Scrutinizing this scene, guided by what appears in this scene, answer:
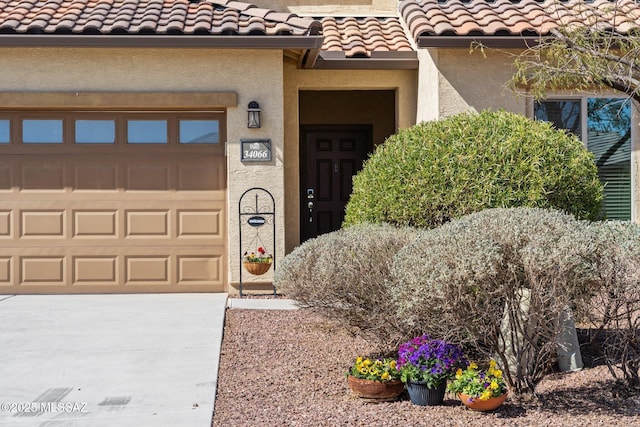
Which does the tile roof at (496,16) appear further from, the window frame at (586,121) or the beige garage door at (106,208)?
the beige garage door at (106,208)

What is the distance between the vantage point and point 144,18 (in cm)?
1083

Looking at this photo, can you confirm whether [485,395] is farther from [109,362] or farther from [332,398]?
[109,362]

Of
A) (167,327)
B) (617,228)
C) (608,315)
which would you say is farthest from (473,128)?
(167,327)

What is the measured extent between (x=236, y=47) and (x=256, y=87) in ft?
2.10

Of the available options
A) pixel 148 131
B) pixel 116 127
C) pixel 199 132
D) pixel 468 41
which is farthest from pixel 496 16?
pixel 116 127

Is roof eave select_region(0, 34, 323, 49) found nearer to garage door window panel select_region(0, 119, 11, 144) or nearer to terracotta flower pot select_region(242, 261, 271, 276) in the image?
garage door window panel select_region(0, 119, 11, 144)

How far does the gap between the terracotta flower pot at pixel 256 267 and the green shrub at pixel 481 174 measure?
7.59 ft

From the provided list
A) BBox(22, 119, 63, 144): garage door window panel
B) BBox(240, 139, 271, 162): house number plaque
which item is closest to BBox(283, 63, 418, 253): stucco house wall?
BBox(240, 139, 271, 162): house number plaque

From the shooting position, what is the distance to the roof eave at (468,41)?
10.6 metres

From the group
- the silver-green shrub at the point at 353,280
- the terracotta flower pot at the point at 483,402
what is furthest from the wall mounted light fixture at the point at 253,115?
the terracotta flower pot at the point at 483,402

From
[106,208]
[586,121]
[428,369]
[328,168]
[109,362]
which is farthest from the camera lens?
[328,168]

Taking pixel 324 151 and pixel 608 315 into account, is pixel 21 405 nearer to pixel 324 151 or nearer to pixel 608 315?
pixel 608 315

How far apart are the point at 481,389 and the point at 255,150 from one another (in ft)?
19.4

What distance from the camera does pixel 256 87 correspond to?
1092 cm
